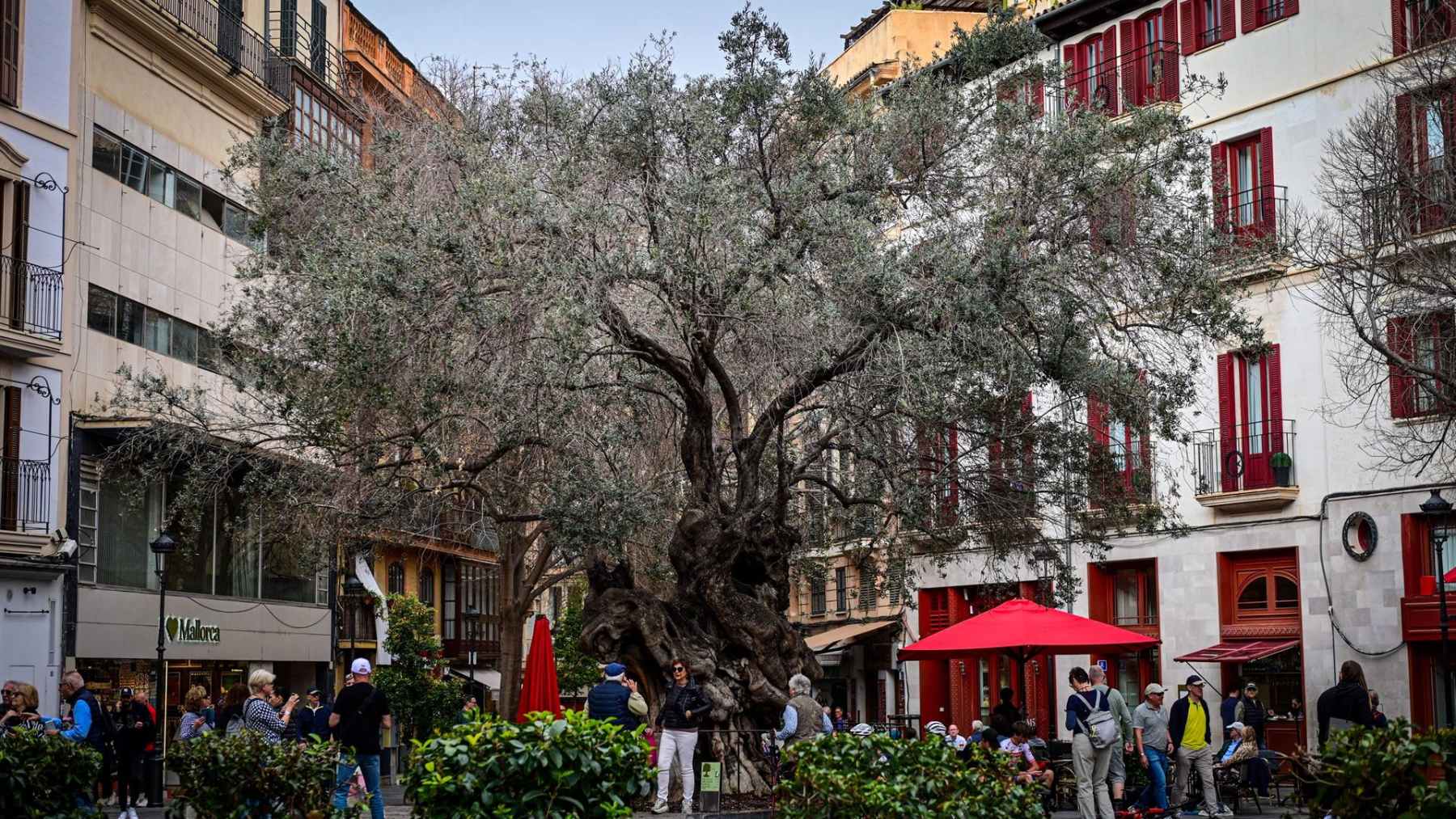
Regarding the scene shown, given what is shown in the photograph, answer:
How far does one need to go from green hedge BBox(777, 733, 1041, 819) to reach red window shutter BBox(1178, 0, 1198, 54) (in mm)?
23838

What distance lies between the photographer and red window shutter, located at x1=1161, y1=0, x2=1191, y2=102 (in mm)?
32562

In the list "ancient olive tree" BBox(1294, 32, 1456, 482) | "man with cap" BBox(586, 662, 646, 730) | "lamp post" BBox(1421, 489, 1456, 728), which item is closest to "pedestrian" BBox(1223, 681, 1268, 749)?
"lamp post" BBox(1421, 489, 1456, 728)

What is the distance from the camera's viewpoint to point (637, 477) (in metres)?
22.4

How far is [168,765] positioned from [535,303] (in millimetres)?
6047

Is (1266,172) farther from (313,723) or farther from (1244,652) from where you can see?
(313,723)

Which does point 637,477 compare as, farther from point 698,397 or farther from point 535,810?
point 535,810

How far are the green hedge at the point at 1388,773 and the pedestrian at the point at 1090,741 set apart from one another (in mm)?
8588

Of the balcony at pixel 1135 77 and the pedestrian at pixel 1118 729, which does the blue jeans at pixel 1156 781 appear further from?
the balcony at pixel 1135 77

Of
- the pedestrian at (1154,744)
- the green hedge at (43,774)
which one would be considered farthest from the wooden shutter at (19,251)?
the pedestrian at (1154,744)

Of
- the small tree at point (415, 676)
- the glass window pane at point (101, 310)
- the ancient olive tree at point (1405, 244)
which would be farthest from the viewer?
the small tree at point (415, 676)

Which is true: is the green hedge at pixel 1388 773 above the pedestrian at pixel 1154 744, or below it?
above

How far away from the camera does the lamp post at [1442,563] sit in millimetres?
23641

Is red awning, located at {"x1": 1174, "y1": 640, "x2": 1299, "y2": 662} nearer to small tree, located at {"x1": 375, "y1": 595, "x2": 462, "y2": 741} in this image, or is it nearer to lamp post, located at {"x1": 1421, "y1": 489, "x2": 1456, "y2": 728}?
lamp post, located at {"x1": 1421, "y1": 489, "x2": 1456, "y2": 728}

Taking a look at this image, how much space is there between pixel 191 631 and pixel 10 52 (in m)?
11.5
